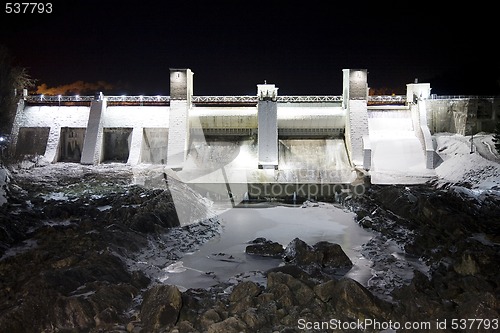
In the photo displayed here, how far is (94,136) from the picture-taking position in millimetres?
26109

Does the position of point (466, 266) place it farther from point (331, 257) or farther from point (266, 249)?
point (266, 249)

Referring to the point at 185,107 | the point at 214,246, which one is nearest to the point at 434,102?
the point at 185,107

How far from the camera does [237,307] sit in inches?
281

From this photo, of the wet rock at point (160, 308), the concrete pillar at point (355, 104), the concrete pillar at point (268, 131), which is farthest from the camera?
the concrete pillar at point (355, 104)

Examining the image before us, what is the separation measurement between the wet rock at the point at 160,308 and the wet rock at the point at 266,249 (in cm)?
433

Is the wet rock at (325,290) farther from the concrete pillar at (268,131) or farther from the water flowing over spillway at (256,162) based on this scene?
the concrete pillar at (268,131)

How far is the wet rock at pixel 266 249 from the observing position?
1116 centimetres

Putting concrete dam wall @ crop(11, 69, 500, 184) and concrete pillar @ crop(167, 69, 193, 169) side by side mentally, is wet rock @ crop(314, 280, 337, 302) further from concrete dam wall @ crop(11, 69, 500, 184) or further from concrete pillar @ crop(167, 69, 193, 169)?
concrete pillar @ crop(167, 69, 193, 169)

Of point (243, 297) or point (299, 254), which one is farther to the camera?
point (299, 254)

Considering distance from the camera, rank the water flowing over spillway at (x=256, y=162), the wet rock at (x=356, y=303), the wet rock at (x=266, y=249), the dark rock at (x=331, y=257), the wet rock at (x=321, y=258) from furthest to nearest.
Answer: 1. the water flowing over spillway at (x=256, y=162)
2. the wet rock at (x=266, y=249)
3. the dark rock at (x=331, y=257)
4. the wet rock at (x=321, y=258)
5. the wet rock at (x=356, y=303)

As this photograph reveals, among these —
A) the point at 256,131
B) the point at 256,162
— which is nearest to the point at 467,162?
the point at 256,162

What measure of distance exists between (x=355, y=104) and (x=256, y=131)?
6144mm

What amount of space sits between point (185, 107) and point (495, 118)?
1983 cm

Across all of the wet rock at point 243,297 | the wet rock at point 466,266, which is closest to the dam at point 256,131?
the wet rock at point 466,266
